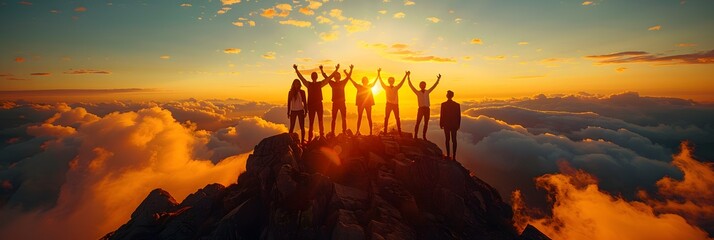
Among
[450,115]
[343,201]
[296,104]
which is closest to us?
[343,201]

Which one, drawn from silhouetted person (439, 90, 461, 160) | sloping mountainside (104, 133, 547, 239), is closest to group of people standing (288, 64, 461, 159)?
silhouetted person (439, 90, 461, 160)

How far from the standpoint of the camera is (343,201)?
13258 millimetres

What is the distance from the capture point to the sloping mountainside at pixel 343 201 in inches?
494

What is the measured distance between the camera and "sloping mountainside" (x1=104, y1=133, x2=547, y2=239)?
1254 cm

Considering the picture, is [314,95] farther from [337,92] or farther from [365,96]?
[365,96]

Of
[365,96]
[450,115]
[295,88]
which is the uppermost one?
[295,88]

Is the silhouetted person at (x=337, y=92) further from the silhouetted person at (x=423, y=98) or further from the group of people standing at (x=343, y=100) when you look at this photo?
the silhouetted person at (x=423, y=98)

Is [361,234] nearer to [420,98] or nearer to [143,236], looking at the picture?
[420,98]

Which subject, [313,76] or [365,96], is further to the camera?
[365,96]

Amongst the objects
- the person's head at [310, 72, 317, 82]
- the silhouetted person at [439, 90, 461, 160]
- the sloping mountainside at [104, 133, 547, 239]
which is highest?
the person's head at [310, 72, 317, 82]

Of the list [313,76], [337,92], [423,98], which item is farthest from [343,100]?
[423,98]

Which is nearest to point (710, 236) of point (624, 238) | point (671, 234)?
point (671, 234)

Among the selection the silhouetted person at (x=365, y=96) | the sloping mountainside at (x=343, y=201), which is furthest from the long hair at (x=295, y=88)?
the silhouetted person at (x=365, y=96)

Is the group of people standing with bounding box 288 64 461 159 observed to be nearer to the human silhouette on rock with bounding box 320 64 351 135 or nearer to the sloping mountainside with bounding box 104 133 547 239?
the human silhouette on rock with bounding box 320 64 351 135
